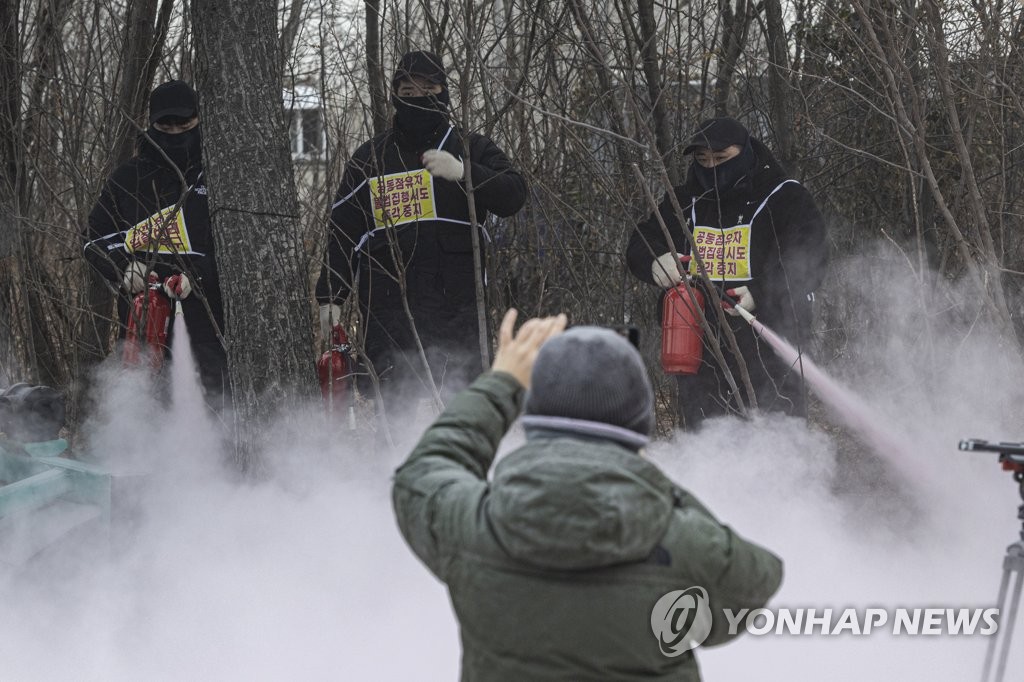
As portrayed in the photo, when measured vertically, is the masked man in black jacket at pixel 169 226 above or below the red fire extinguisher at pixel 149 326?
above

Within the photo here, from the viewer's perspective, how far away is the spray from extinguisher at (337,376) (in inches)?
229

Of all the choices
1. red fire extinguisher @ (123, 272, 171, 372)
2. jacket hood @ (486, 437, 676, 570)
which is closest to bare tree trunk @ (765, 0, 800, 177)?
red fire extinguisher @ (123, 272, 171, 372)

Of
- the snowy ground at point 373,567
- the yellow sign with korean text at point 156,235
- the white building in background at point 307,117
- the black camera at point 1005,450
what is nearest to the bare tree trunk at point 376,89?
the white building in background at point 307,117

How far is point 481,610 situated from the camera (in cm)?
223

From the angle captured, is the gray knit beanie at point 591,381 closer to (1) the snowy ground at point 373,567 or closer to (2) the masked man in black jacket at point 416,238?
(1) the snowy ground at point 373,567

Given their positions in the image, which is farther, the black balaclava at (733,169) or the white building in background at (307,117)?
the white building in background at (307,117)

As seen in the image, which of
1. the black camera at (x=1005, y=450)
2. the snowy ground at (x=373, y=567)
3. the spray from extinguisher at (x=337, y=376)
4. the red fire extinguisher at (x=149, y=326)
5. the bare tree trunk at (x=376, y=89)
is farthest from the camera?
the bare tree trunk at (x=376, y=89)

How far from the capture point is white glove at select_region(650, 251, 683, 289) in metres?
5.57

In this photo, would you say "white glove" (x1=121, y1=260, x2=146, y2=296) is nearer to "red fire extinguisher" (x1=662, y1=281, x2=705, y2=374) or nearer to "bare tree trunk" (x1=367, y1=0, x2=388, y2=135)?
"bare tree trunk" (x1=367, y1=0, x2=388, y2=135)

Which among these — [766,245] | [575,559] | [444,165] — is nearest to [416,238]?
[444,165]

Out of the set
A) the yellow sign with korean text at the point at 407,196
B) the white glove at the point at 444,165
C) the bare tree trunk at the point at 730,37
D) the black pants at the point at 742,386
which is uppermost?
the bare tree trunk at the point at 730,37

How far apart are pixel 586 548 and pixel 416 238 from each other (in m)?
3.84

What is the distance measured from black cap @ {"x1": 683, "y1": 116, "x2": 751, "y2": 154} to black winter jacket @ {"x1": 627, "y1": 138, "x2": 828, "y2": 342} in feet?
0.59

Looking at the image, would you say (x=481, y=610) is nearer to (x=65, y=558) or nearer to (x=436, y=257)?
(x=65, y=558)
